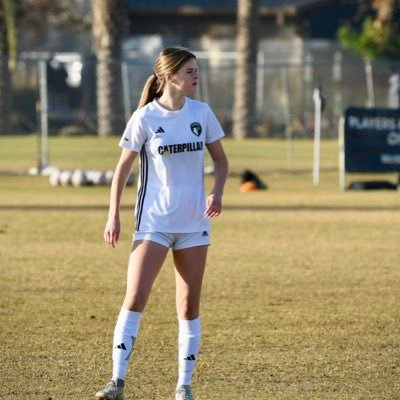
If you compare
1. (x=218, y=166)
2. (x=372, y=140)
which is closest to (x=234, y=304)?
(x=218, y=166)

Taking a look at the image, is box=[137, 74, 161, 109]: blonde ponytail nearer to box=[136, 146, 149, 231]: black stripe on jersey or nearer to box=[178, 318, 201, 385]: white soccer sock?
box=[136, 146, 149, 231]: black stripe on jersey

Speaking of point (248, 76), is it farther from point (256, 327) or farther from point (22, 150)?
→ point (256, 327)

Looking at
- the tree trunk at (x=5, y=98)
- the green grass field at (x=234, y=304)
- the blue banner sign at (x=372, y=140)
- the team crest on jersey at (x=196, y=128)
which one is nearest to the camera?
the team crest on jersey at (x=196, y=128)

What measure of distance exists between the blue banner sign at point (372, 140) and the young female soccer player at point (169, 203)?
17395mm

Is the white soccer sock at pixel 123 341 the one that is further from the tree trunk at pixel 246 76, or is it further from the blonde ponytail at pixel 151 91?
the tree trunk at pixel 246 76

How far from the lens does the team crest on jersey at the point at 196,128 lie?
735 cm

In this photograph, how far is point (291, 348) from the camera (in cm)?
930

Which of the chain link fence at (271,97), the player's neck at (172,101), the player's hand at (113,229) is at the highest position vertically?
the player's neck at (172,101)

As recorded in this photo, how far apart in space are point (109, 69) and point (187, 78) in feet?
106

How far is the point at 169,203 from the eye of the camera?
734 cm

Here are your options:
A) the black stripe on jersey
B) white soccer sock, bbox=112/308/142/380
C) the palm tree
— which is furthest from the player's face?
the palm tree

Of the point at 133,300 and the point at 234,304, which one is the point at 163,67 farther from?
the point at 234,304

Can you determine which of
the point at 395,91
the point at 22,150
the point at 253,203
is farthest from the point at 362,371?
the point at 22,150

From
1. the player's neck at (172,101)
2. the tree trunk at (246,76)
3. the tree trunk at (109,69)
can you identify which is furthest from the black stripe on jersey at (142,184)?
the tree trunk at (246,76)
